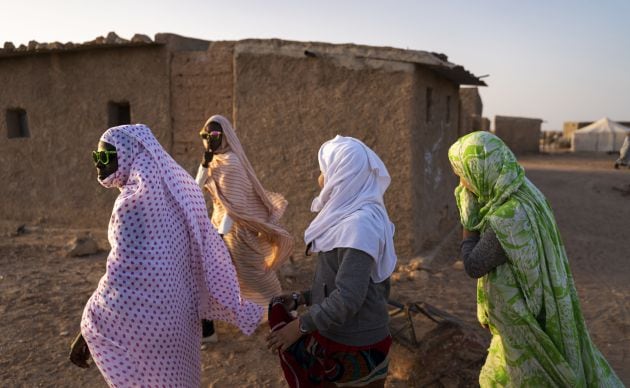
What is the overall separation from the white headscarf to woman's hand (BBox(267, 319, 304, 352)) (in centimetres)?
31

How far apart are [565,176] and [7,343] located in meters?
12.4

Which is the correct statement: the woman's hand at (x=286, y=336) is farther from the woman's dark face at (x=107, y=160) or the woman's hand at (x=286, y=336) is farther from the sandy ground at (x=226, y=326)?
the sandy ground at (x=226, y=326)

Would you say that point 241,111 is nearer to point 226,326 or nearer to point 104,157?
point 226,326

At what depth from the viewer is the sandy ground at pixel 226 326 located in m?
3.43

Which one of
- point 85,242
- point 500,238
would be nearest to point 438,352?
point 500,238

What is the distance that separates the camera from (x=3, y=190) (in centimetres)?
787

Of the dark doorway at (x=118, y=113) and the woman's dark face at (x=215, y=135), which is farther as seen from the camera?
the dark doorway at (x=118, y=113)

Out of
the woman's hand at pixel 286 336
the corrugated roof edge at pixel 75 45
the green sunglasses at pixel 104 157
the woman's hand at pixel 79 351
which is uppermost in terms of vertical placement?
the corrugated roof edge at pixel 75 45

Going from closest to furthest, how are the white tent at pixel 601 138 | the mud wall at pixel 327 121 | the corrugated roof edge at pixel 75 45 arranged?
the mud wall at pixel 327 121
the corrugated roof edge at pixel 75 45
the white tent at pixel 601 138

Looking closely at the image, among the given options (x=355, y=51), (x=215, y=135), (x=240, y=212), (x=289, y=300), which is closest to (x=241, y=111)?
(x=355, y=51)

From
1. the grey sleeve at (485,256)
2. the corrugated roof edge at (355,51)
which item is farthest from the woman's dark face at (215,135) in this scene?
the grey sleeve at (485,256)

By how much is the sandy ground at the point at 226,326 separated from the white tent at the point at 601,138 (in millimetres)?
17203

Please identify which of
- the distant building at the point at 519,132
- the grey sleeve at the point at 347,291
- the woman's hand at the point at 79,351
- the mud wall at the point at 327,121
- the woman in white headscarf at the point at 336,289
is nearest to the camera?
the grey sleeve at the point at 347,291

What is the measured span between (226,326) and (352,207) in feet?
8.35
